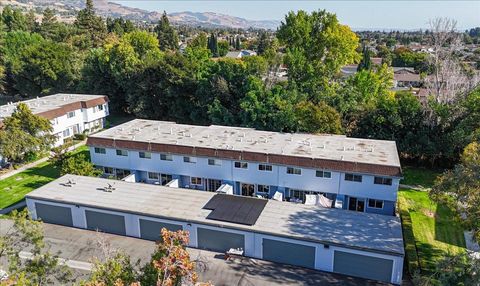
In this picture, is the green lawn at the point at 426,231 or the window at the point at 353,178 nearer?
the green lawn at the point at 426,231

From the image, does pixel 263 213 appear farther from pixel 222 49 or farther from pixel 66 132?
pixel 222 49

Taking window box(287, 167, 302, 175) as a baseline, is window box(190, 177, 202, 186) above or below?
below

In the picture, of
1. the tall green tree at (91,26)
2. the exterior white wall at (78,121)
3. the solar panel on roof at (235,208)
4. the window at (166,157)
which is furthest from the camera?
the tall green tree at (91,26)

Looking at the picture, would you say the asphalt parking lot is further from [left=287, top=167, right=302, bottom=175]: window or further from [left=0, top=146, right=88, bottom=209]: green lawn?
[left=287, top=167, right=302, bottom=175]: window

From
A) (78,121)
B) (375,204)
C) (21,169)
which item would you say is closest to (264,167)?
(375,204)

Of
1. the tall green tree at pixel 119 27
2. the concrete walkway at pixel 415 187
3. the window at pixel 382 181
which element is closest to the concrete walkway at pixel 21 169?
the window at pixel 382 181

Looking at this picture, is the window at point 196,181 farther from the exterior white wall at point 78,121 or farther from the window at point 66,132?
the window at point 66,132

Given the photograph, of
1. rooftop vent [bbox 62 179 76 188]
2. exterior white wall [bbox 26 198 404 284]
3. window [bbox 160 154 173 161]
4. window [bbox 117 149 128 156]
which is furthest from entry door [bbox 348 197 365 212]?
rooftop vent [bbox 62 179 76 188]
